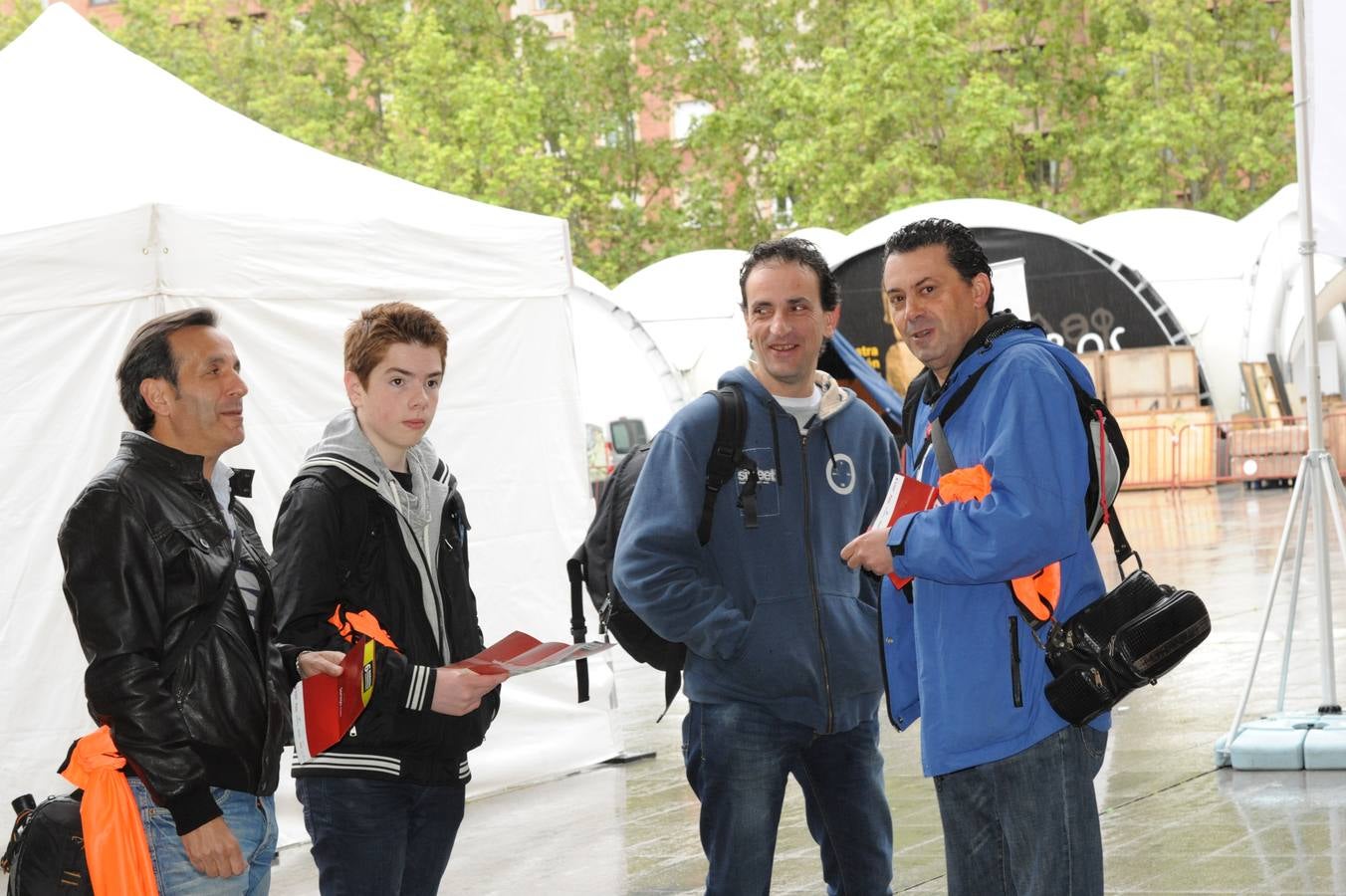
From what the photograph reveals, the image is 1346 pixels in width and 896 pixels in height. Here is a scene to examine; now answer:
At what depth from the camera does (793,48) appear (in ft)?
149

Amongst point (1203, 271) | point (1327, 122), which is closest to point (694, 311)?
point (1203, 271)

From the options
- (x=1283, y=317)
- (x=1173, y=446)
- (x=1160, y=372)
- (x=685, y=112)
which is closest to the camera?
(x=1173, y=446)

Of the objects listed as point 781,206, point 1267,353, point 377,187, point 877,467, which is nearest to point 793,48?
point 781,206

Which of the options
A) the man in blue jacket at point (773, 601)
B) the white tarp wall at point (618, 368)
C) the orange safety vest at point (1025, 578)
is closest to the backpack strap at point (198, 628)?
the man in blue jacket at point (773, 601)

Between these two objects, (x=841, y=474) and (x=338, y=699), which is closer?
(x=338, y=699)

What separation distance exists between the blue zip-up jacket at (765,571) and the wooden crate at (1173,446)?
24.0m

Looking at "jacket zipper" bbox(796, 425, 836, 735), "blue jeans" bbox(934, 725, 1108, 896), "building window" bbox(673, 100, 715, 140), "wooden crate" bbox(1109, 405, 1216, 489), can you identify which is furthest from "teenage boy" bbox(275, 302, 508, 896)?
"building window" bbox(673, 100, 715, 140)

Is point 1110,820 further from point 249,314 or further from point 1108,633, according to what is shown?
point 249,314

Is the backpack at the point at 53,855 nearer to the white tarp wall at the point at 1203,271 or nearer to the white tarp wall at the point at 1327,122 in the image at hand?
the white tarp wall at the point at 1327,122

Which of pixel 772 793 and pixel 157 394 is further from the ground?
pixel 157 394

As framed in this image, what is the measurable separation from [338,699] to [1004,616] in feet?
4.81

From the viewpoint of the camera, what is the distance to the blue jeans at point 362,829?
13.1 feet

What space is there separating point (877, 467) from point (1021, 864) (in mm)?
1473

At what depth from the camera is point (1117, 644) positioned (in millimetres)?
3713
